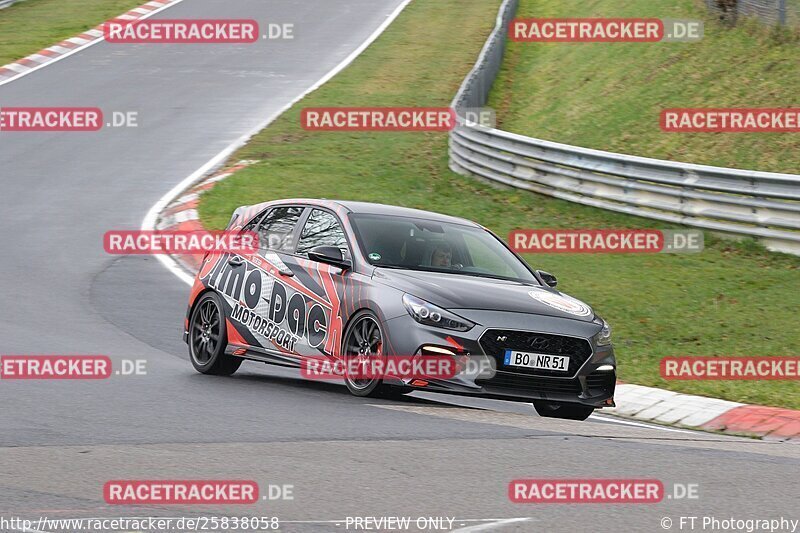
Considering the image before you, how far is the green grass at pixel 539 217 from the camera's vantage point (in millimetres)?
13609

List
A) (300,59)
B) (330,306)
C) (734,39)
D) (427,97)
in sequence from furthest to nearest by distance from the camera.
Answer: (300,59)
(427,97)
(734,39)
(330,306)

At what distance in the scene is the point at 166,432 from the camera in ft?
28.0

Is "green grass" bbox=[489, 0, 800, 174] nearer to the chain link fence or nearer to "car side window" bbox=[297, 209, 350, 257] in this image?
the chain link fence

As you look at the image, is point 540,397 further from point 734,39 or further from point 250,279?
point 734,39

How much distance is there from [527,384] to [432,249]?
5.37 feet

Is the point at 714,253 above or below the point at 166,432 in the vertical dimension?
below

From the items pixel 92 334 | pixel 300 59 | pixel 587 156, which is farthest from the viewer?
pixel 300 59

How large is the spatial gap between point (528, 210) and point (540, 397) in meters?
12.0

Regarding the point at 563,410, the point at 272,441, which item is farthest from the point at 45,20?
the point at 272,441

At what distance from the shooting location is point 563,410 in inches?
418

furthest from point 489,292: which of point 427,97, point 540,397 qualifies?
point 427,97

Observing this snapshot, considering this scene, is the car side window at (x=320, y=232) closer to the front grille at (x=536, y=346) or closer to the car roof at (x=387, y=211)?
the car roof at (x=387, y=211)

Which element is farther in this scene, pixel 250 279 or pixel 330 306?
pixel 250 279

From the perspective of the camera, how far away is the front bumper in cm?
969
